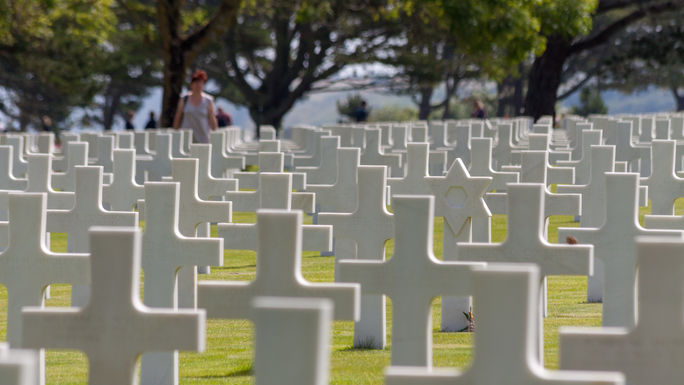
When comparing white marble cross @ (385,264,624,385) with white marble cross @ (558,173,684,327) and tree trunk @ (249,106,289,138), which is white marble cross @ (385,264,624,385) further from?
tree trunk @ (249,106,289,138)

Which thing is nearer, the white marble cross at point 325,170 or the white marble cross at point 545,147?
the white marble cross at point 325,170

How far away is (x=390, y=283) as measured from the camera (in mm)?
4254

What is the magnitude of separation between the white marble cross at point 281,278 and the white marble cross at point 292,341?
0.88m

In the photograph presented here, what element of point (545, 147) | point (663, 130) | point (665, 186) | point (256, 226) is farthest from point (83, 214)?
point (663, 130)

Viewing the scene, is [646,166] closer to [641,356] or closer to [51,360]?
[51,360]

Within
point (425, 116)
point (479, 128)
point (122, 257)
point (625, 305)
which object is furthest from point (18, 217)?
point (425, 116)

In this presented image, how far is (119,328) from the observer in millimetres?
3533

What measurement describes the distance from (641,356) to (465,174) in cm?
339

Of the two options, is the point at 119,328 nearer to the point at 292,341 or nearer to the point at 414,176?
the point at 292,341

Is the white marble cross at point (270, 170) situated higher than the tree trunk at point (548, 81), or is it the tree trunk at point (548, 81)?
the tree trunk at point (548, 81)

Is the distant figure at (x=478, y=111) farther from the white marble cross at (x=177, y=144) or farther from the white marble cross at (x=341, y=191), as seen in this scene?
the white marble cross at (x=341, y=191)

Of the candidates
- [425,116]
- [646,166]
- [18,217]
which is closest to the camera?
[18,217]

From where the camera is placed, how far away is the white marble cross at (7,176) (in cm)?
889

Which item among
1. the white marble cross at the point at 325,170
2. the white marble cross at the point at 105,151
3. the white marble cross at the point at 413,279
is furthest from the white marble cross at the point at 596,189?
the white marble cross at the point at 105,151
